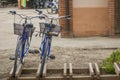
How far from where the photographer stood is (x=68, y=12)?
14789 mm

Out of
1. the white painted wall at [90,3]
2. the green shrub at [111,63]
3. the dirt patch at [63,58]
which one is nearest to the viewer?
the green shrub at [111,63]

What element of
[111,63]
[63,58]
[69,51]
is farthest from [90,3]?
[111,63]

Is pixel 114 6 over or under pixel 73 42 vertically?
over

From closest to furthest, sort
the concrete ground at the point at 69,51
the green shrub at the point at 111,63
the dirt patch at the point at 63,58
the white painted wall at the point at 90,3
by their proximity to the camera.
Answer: the green shrub at the point at 111,63
the dirt patch at the point at 63,58
the concrete ground at the point at 69,51
the white painted wall at the point at 90,3

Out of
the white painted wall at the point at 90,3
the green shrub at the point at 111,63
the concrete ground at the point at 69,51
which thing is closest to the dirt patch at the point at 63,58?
the concrete ground at the point at 69,51

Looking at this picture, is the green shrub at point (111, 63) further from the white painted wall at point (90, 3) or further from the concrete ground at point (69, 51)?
Result: the white painted wall at point (90, 3)

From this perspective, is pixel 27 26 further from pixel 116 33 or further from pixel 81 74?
pixel 116 33

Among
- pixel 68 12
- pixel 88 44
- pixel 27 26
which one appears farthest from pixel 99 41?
pixel 27 26

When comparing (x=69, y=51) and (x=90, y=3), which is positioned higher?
(x=90, y=3)

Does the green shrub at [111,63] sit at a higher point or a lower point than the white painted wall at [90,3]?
lower

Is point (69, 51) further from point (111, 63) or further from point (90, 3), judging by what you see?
point (111, 63)

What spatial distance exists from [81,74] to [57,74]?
0.47 metres

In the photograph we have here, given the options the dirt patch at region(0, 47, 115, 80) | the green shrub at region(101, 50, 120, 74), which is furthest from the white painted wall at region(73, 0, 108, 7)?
the green shrub at region(101, 50, 120, 74)

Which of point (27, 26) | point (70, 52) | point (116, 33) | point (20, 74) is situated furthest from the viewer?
point (116, 33)
